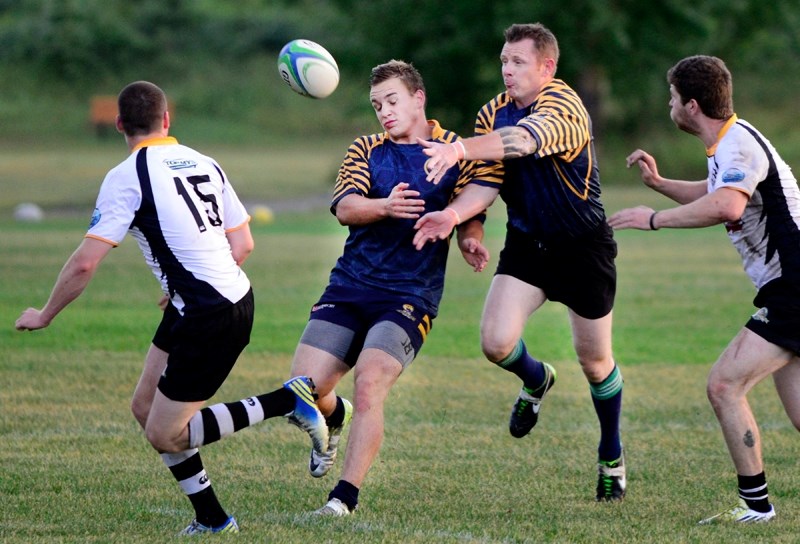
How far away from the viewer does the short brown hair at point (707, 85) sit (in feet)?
19.5

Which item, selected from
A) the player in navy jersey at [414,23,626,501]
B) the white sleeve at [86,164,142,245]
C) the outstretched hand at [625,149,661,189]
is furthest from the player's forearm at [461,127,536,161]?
the white sleeve at [86,164,142,245]

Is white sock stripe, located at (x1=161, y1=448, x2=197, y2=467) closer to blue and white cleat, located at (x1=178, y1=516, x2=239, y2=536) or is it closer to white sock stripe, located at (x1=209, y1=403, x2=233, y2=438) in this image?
white sock stripe, located at (x1=209, y1=403, x2=233, y2=438)

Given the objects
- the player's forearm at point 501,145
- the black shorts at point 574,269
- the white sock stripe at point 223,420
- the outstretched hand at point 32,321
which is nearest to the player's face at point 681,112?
the player's forearm at point 501,145

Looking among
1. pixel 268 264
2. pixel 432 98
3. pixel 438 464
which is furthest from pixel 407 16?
pixel 438 464

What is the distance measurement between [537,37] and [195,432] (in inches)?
103

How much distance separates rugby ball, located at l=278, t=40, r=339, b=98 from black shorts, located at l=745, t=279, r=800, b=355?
276cm

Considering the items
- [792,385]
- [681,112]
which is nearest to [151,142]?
[681,112]

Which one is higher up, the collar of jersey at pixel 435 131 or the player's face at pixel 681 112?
the player's face at pixel 681 112

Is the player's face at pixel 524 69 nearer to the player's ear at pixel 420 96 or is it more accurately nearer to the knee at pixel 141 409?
the player's ear at pixel 420 96

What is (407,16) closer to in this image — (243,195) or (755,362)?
(243,195)

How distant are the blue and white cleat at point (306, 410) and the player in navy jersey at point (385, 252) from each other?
211mm

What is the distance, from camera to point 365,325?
20.8 feet

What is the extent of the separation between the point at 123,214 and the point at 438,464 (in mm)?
2682

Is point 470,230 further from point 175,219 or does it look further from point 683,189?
point 175,219
